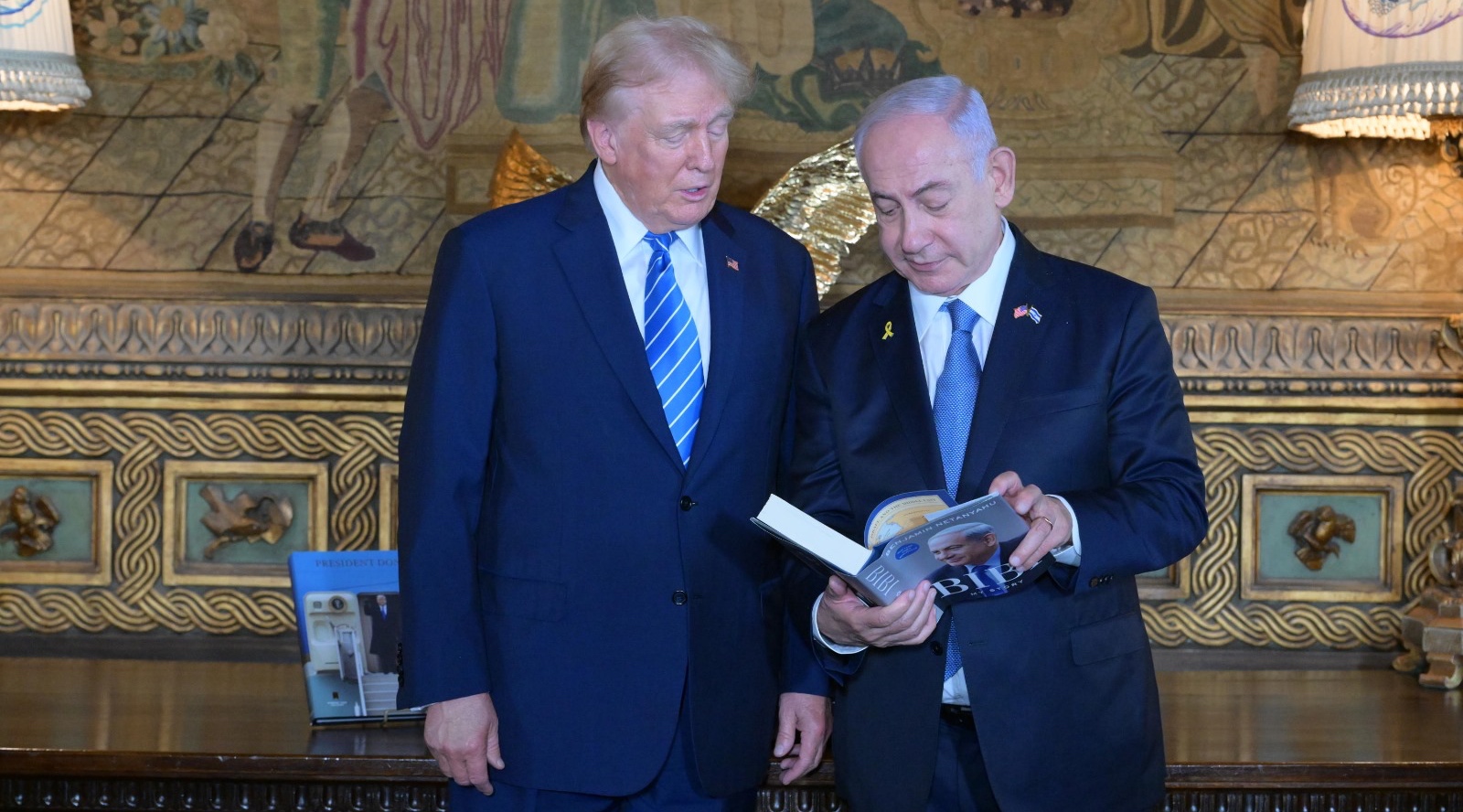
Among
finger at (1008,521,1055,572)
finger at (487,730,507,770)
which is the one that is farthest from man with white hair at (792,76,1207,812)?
finger at (487,730,507,770)

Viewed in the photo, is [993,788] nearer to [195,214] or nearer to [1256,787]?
[1256,787]

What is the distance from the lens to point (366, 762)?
331 cm

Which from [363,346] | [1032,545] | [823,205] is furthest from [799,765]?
[363,346]

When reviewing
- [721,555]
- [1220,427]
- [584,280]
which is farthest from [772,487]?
[1220,427]

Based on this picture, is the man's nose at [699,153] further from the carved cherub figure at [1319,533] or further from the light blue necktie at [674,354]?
the carved cherub figure at [1319,533]

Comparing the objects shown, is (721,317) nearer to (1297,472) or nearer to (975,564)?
(975,564)

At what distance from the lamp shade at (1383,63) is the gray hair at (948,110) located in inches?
71.3

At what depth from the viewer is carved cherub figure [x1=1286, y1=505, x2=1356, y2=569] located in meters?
4.20

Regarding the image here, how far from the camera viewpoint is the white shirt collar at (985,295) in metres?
2.46

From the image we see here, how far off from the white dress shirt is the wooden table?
124cm

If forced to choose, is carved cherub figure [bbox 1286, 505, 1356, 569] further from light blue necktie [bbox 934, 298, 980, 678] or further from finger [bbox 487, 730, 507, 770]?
finger [bbox 487, 730, 507, 770]

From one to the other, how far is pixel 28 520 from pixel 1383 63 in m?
3.90

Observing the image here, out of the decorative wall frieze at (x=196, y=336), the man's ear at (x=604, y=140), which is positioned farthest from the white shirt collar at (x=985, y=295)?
the decorative wall frieze at (x=196, y=336)

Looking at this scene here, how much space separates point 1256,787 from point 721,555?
1.54 meters
